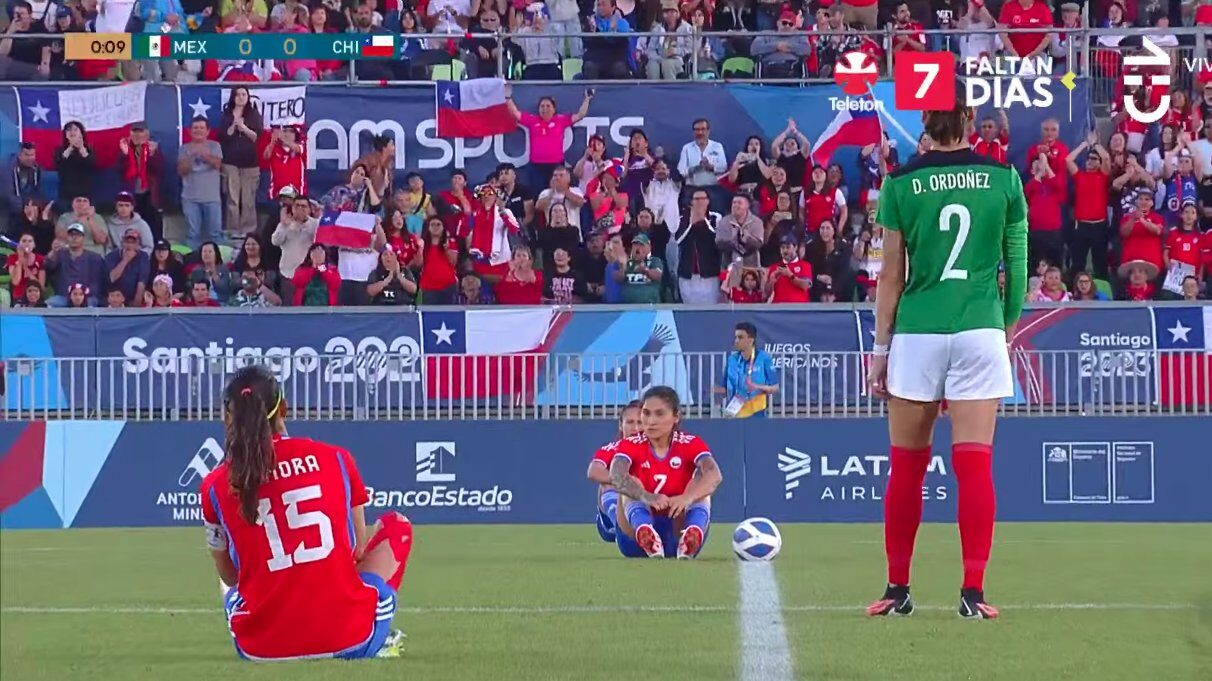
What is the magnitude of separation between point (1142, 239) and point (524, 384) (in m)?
7.46

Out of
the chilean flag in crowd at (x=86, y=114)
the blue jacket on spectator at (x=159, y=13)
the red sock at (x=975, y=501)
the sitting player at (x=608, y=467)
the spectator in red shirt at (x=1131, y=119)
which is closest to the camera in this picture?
the red sock at (x=975, y=501)

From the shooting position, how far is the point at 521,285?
22484 millimetres

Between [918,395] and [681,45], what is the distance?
57.8 ft

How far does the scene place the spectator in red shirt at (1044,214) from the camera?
23250 millimetres

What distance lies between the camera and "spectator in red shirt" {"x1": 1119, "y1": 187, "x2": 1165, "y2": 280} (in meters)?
22.8

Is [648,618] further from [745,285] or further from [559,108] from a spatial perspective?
[559,108]

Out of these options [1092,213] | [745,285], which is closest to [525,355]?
[745,285]

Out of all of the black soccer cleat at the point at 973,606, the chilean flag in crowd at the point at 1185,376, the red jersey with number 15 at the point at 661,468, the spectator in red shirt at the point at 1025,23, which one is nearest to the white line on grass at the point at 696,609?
the black soccer cleat at the point at 973,606

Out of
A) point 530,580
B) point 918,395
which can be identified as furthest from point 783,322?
point 918,395

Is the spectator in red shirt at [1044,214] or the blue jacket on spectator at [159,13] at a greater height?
the blue jacket on spectator at [159,13]

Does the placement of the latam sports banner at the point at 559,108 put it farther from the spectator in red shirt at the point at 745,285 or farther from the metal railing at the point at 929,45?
the spectator in red shirt at the point at 745,285

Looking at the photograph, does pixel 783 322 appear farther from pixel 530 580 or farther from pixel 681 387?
pixel 530 580

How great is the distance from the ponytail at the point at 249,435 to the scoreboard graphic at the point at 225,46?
61.0 feet

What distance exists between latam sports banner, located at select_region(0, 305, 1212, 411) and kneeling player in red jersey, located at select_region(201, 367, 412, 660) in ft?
42.1
